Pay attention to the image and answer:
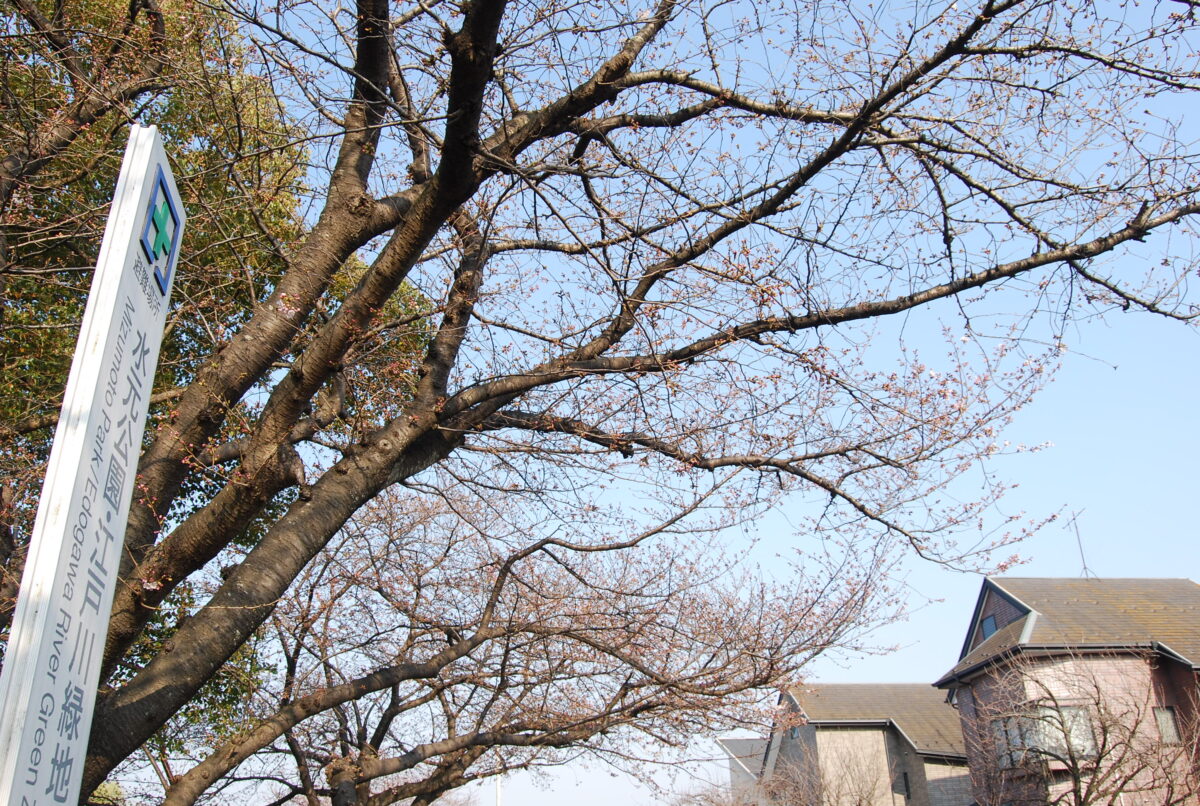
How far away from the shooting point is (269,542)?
191 inches

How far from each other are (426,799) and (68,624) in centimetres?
1039

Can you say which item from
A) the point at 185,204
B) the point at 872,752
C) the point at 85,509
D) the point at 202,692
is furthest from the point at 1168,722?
the point at 85,509

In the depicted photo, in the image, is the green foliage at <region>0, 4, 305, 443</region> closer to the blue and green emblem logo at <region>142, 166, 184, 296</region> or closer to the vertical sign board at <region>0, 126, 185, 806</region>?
the blue and green emblem logo at <region>142, 166, 184, 296</region>

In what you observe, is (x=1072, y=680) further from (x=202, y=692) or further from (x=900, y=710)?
(x=202, y=692)

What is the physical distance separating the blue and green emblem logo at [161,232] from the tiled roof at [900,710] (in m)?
24.9

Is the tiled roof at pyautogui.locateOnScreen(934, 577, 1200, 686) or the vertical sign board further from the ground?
the tiled roof at pyautogui.locateOnScreen(934, 577, 1200, 686)

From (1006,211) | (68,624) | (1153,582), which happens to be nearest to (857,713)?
(1153,582)

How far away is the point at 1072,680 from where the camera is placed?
18.1 meters

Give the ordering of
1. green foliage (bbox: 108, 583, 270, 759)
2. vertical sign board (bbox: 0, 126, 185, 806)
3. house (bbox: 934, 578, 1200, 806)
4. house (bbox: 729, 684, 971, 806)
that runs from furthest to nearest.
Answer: house (bbox: 729, 684, 971, 806) → house (bbox: 934, 578, 1200, 806) → green foliage (bbox: 108, 583, 270, 759) → vertical sign board (bbox: 0, 126, 185, 806)

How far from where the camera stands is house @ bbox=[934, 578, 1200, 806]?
15.1 metres

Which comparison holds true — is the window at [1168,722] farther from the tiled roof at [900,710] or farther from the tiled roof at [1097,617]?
the tiled roof at [900,710]

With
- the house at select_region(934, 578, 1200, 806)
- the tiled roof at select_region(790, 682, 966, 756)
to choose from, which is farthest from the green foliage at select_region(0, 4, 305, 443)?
the tiled roof at select_region(790, 682, 966, 756)

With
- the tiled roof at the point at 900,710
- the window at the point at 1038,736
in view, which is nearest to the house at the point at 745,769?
the tiled roof at the point at 900,710

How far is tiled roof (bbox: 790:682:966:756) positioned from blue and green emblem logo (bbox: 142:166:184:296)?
81.6 feet
